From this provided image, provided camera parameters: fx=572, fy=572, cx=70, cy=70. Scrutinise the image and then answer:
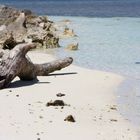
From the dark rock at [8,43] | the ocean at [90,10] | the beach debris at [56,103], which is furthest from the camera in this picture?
the ocean at [90,10]

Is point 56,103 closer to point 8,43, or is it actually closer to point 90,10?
point 8,43

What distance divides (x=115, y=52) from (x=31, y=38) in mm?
3031

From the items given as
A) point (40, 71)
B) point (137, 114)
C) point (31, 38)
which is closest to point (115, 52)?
point (31, 38)

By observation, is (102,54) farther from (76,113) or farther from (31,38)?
(76,113)

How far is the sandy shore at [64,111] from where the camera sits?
784 cm

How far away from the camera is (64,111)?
361 inches

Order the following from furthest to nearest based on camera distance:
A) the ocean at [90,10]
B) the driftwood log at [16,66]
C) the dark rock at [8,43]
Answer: the ocean at [90,10] < the dark rock at [8,43] < the driftwood log at [16,66]

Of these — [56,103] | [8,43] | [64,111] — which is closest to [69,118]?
[64,111]

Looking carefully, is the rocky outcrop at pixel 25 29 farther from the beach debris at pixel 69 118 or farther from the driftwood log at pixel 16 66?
the beach debris at pixel 69 118

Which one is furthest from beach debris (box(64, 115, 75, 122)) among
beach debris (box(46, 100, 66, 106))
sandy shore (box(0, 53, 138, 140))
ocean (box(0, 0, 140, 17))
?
ocean (box(0, 0, 140, 17))

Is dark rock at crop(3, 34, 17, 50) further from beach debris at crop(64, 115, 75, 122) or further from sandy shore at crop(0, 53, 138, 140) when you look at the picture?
beach debris at crop(64, 115, 75, 122)

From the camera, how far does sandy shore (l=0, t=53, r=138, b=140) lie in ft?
25.7

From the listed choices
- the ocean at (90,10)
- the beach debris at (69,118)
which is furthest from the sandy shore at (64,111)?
the ocean at (90,10)

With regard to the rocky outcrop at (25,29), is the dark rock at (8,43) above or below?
above
